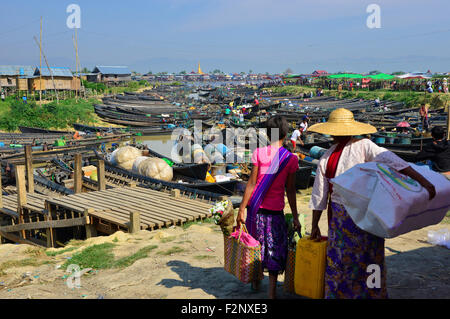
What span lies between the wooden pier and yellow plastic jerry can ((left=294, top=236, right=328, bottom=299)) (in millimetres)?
4477

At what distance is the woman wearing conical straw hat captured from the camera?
2852 mm

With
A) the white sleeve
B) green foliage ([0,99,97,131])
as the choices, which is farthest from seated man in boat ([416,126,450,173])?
green foliage ([0,99,97,131])

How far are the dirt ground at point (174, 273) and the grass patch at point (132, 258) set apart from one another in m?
0.09

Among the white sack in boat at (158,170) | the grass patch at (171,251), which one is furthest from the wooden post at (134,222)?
the white sack in boat at (158,170)

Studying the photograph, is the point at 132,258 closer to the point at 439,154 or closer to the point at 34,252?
the point at 34,252

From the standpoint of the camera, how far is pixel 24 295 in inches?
181

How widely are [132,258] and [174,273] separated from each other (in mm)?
1128

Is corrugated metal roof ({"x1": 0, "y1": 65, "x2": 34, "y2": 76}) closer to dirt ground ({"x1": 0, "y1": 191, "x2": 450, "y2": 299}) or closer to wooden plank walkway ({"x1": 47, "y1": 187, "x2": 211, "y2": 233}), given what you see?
wooden plank walkway ({"x1": 47, "y1": 187, "x2": 211, "y2": 233})

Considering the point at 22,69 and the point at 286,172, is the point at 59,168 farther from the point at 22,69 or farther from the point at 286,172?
the point at 22,69

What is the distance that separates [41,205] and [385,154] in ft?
30.3

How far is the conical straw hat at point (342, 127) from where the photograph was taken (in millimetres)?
3053

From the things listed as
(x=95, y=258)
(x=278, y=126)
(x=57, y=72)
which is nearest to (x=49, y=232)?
(x=95, y=258)

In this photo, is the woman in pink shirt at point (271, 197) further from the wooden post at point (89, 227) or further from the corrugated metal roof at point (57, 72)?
the corrugated metal roof at point (57, 72)

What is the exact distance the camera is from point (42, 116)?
30.8 m
